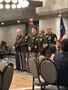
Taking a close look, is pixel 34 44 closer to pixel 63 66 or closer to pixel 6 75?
pixel 63 66

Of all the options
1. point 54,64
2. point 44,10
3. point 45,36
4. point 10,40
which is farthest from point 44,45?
point 10,40

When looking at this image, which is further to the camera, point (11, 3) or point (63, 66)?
point (11, 3)

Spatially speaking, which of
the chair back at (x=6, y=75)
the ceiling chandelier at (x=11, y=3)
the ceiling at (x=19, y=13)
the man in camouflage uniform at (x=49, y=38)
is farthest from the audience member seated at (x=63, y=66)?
the ceiling at (x=19, y=13)

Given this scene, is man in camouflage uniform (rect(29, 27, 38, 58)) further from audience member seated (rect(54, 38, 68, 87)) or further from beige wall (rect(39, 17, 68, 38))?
audience member seated (rect(54, 38, 68, 87))

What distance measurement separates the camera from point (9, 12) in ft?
51.1

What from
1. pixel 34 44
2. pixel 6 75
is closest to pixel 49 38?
pixel 34 44

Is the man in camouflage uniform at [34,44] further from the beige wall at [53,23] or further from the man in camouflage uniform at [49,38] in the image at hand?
the beige wall at [53,23]

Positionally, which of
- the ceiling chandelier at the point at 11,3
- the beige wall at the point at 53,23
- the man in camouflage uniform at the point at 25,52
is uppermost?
the ceiling chandelier at the point at 11,3

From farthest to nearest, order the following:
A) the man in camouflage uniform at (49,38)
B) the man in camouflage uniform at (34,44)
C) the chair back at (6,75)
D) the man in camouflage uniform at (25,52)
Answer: the man in camouflage uniform at (25,52) < the man in camouflage uniform at (34,44) < the man in camouflage uniform at (49,38) < the chair back at (6,75)

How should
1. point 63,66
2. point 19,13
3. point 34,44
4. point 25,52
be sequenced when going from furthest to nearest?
point 19,13
point 25,52
point 34,44
point 63,66

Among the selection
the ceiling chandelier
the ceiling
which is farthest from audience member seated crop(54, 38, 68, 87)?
the ceiling

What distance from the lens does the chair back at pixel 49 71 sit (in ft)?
13.7

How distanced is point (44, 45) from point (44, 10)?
4.02 meters

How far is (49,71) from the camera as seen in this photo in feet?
14.0
